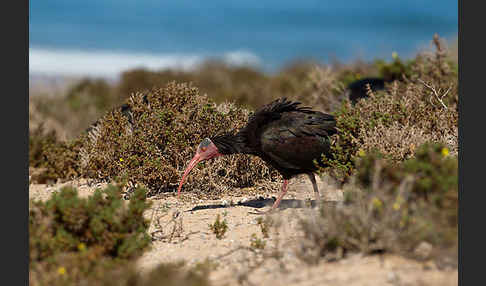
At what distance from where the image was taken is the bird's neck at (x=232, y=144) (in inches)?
286

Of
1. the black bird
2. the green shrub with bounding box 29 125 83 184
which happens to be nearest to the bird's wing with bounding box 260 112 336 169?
the black bird

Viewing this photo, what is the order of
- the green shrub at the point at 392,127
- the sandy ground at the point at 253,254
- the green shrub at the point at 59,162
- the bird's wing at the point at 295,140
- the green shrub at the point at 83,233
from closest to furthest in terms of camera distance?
the sandy ground at the point at 253,254
the green shrub at the point at 83,233
the bird's wing at the point at 295,140
the green shrub at the point at 392,127
the green shrub at the point at 59,162

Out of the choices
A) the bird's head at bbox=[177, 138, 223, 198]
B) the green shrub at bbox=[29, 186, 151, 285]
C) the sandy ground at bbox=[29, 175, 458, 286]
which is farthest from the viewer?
the bird's head at bbox=[177, 138, 223, 198]

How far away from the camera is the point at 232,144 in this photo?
7316mm

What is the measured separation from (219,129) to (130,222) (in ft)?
11.4

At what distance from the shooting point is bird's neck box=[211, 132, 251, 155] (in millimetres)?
7258

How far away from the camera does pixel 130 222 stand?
16.9ft

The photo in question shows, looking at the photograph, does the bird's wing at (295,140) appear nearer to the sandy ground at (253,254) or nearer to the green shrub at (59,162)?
the sandy ground at (253,254)

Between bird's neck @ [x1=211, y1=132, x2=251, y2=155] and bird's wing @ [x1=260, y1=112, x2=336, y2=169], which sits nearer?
bird's wing @ [x1=260, y1=112, x2=336, y2=169]

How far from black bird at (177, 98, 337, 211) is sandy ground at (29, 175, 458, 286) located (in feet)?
2.14

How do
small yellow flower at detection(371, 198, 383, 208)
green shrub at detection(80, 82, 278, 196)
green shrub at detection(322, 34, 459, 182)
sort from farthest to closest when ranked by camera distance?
green shrub at detection(80, 82, 278, 196), green shrub at detection(322, 34, 459, 182), small yellow flower at detection(371, 198, 383, 208)

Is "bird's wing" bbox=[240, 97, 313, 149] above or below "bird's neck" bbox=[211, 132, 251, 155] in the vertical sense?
above

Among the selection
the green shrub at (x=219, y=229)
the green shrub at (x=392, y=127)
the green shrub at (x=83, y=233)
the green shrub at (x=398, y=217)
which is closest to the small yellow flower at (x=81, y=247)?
the green shrub at (x=83, y=233)

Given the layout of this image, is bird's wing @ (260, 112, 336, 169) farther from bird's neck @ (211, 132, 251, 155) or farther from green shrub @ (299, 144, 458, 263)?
green shrub @ (299, 144, 458, 263)
